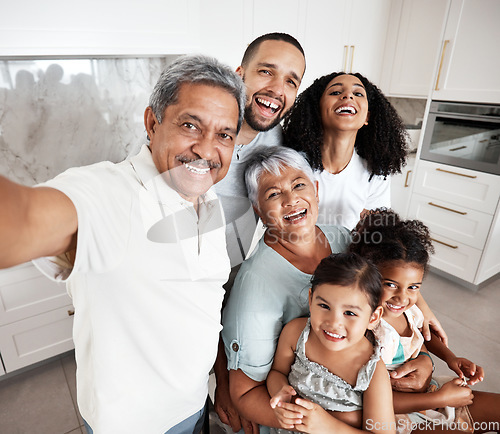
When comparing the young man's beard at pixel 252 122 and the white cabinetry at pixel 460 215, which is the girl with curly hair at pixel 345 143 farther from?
the white cabinetry at pixel 460 215

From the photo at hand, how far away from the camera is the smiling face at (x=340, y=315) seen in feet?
2.83

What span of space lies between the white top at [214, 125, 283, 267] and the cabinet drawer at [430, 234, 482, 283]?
2.27m

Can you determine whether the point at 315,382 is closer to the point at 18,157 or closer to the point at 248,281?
the point at 248,281

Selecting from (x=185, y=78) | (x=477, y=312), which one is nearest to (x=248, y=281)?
(x=185, y=78)

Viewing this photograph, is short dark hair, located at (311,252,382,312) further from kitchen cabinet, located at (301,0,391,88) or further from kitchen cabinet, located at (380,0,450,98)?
kitchen cabinet, located at (380,0,450,98)

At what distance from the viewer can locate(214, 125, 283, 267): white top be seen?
1286 mm

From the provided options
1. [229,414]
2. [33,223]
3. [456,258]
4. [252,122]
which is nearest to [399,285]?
[229,414]

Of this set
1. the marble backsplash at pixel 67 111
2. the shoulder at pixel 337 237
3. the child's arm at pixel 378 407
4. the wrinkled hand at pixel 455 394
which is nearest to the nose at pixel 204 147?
the shoulder at pixel 337 237

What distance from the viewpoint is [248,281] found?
3.20 ft

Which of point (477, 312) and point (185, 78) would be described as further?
point (477, 312)

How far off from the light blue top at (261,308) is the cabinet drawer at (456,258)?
2391 mm

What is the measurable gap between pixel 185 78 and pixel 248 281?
0.54 m

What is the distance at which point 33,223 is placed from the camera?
1.55 feet

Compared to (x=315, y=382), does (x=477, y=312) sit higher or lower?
lower
